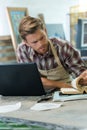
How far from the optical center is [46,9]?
11.4ft

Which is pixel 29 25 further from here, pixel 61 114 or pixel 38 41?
pixel 61 114

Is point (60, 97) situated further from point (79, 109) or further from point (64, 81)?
point (64, 81)

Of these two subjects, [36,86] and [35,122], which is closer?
[35,122]

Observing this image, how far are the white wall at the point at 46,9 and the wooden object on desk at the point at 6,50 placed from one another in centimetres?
8

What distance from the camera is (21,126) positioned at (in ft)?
3.56

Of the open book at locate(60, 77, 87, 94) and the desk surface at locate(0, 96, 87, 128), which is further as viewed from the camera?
the open book at locate(60, 77, 87, 94)

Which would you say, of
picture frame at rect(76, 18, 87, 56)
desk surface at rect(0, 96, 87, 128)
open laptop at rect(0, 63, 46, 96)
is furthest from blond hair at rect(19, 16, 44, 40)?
picture frame at rect(76, 18, 87, 56)

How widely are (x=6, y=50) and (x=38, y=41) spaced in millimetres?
1266

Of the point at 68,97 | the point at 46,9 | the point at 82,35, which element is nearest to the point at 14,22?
the point at 46,9

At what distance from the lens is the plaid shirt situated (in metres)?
1.86

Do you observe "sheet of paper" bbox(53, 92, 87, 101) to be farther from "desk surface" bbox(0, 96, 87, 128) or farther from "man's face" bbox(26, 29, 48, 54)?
"man's face" bbox(26, 29, 48, 54)

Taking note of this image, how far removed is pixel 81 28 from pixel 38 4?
70 centimetres

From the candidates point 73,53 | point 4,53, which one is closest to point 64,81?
point 73,53

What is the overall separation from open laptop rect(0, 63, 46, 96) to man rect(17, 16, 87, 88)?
1.07ft
